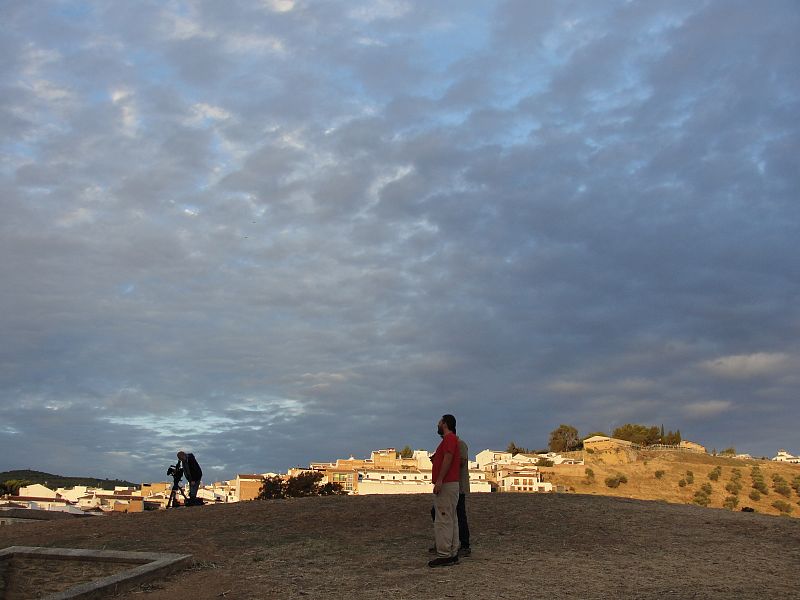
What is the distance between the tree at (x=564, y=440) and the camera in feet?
436

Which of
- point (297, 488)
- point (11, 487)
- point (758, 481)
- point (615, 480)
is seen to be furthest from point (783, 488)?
point (11, 487)

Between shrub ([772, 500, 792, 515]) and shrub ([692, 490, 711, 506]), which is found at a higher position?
shrub ([692, 490, 711, 506])

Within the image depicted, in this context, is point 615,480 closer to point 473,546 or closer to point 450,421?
point 473,546

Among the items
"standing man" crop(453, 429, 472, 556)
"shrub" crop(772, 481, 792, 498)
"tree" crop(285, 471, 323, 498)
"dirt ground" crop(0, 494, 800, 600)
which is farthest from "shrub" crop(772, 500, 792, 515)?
"standing man" crop(453, 429, 472, 556)

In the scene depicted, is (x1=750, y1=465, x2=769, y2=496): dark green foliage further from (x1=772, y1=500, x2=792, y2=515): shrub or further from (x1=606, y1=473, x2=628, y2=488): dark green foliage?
(x1=606, y1=473, x2=628, y2=488): dark green foliage

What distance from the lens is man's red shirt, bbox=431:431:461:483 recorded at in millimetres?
10266

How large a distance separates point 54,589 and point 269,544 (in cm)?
326

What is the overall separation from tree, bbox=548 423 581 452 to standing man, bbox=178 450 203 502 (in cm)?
11788

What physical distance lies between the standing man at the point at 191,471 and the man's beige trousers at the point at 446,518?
35.3 feet

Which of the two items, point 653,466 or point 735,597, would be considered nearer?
point 735,597

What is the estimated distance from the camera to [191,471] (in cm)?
1953

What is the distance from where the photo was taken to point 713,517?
616 inches

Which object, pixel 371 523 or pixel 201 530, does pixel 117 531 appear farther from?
pixel 371 523

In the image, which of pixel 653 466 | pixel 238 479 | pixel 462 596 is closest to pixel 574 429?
pixel 653 466
